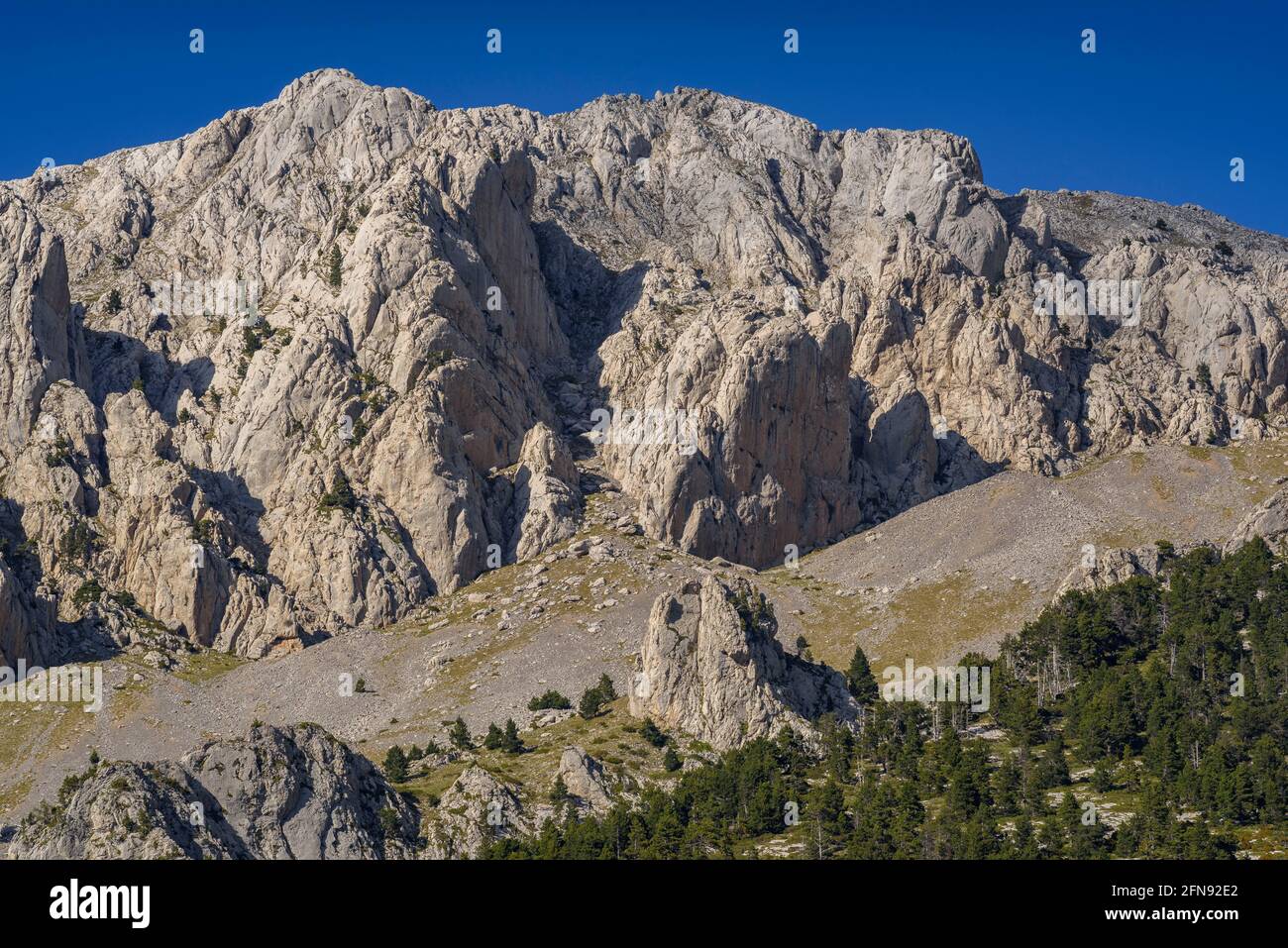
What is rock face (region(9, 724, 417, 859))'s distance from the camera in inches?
5285

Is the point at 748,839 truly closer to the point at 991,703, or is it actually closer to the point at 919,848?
the point at 919,848

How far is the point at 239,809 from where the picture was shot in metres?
146

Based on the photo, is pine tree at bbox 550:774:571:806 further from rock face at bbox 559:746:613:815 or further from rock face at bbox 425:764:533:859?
rock face at bbox 425:764:533:859

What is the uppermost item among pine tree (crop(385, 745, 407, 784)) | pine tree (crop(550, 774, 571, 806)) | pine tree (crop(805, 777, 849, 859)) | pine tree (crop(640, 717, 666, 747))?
pine tree (crop(640, 717, 666, 747))

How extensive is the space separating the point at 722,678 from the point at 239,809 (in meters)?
60.3

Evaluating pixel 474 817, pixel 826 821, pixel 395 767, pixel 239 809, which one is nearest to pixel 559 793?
pixel 474 817

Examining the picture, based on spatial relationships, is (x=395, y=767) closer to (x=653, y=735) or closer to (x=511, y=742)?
(x=511, y=742)

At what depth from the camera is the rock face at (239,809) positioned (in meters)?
134

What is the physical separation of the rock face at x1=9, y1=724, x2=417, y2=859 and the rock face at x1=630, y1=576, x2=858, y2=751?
130 feet

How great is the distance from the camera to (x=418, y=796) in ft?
554

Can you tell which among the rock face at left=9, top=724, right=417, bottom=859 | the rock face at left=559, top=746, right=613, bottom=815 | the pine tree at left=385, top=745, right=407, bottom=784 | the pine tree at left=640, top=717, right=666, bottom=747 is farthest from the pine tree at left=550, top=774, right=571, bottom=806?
the pine tree at left=385, top=745, right=407, bottom=784

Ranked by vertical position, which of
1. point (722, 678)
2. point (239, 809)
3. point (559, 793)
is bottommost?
point (559, 793)

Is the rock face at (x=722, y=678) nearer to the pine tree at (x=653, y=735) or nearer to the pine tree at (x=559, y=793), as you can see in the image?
the pine tree at (x=653, y=735)

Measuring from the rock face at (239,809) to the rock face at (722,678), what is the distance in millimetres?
39493
